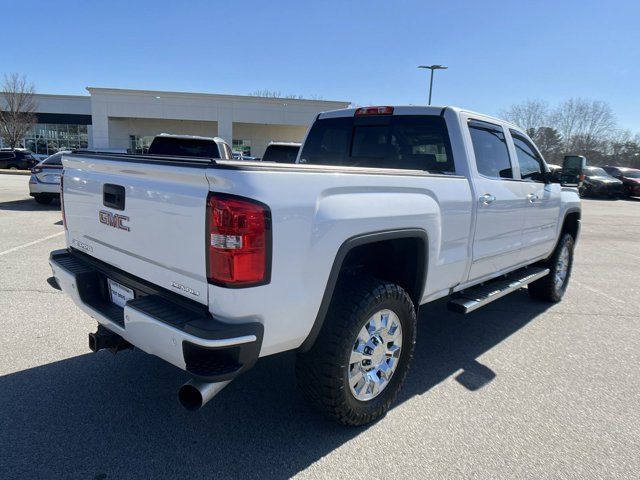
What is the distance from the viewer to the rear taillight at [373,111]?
392cm

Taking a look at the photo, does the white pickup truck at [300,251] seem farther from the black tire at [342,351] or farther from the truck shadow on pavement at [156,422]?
the truck shadow on pavement at [156,422]

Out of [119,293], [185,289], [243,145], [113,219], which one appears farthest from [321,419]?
[243,145]

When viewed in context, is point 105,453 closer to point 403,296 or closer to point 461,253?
point 403,296

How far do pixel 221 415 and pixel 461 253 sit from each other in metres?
2.09

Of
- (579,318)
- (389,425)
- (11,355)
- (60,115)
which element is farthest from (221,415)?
(60,115)

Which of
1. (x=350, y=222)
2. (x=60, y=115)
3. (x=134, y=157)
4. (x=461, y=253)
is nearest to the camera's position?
(x=350, y=222)

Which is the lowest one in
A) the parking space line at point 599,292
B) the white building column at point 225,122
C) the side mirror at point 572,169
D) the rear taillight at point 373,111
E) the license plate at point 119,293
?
the parking space line at point 599,292

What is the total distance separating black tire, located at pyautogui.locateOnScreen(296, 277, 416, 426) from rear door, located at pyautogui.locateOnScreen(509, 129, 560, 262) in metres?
2.30

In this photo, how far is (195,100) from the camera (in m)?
34.9

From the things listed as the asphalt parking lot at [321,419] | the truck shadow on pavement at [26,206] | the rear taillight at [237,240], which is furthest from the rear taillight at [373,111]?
the truck shadow on pavement at [26,206]

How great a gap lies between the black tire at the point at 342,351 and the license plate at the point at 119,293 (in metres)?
1.09

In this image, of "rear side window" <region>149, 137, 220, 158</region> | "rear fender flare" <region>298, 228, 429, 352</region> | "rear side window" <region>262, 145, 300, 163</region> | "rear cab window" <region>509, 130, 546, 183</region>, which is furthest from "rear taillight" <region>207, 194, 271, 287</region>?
"rear side window" <region>262, 145, 300, 163</region>

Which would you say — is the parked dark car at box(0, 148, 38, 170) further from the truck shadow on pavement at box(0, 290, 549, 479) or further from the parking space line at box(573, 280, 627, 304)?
the parking space line at box(573, 280, 627, 304)

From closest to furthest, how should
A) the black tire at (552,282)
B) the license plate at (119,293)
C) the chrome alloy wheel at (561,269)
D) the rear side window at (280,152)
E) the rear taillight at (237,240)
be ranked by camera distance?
1. the rear taillight at (237,240)
2. the license plate at (119,293)
3. the black tire at (552,282)
4. the chrome alloy wheel at (561,269)
5. the rear side window at (280,152)
